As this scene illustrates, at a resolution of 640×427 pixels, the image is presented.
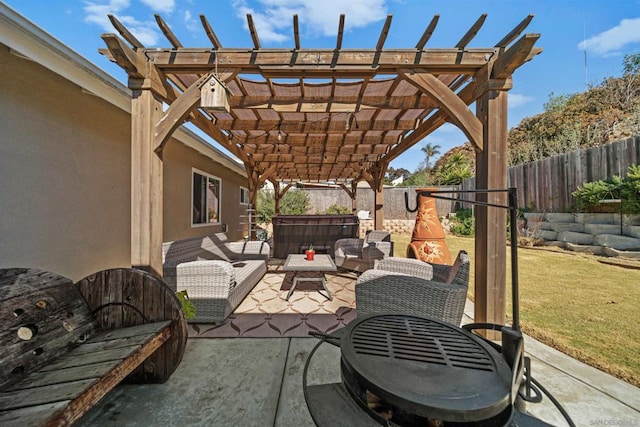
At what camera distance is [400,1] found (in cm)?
388

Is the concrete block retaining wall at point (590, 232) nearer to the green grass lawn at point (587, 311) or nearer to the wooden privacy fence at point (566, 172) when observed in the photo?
the wooden privacy fence at point (566, 172)

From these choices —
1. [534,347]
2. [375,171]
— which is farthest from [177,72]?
[375,171]

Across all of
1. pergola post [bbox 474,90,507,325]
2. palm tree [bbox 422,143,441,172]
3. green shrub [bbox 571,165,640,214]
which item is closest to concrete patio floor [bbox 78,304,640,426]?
pergola post [bbox 474,90,507,325]

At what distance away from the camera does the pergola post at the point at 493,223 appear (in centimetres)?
243

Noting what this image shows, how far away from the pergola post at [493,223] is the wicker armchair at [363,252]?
7.15ft

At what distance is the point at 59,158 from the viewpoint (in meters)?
2.92

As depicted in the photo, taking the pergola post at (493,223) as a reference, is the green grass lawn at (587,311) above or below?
below

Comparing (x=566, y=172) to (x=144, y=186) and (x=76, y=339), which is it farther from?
(x=76, y=339)

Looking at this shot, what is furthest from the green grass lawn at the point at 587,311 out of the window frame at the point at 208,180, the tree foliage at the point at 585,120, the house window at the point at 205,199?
the tree foliage at the point at 585,120

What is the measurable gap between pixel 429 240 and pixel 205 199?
215 inches

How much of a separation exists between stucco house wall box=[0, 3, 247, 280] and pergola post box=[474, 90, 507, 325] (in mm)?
4135

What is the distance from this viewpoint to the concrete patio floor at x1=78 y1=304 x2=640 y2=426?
1.59 meters

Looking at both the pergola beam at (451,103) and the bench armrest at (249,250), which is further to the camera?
the bench armrest at (249,250)

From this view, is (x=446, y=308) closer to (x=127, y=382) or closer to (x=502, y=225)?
(x=502, y=225)
